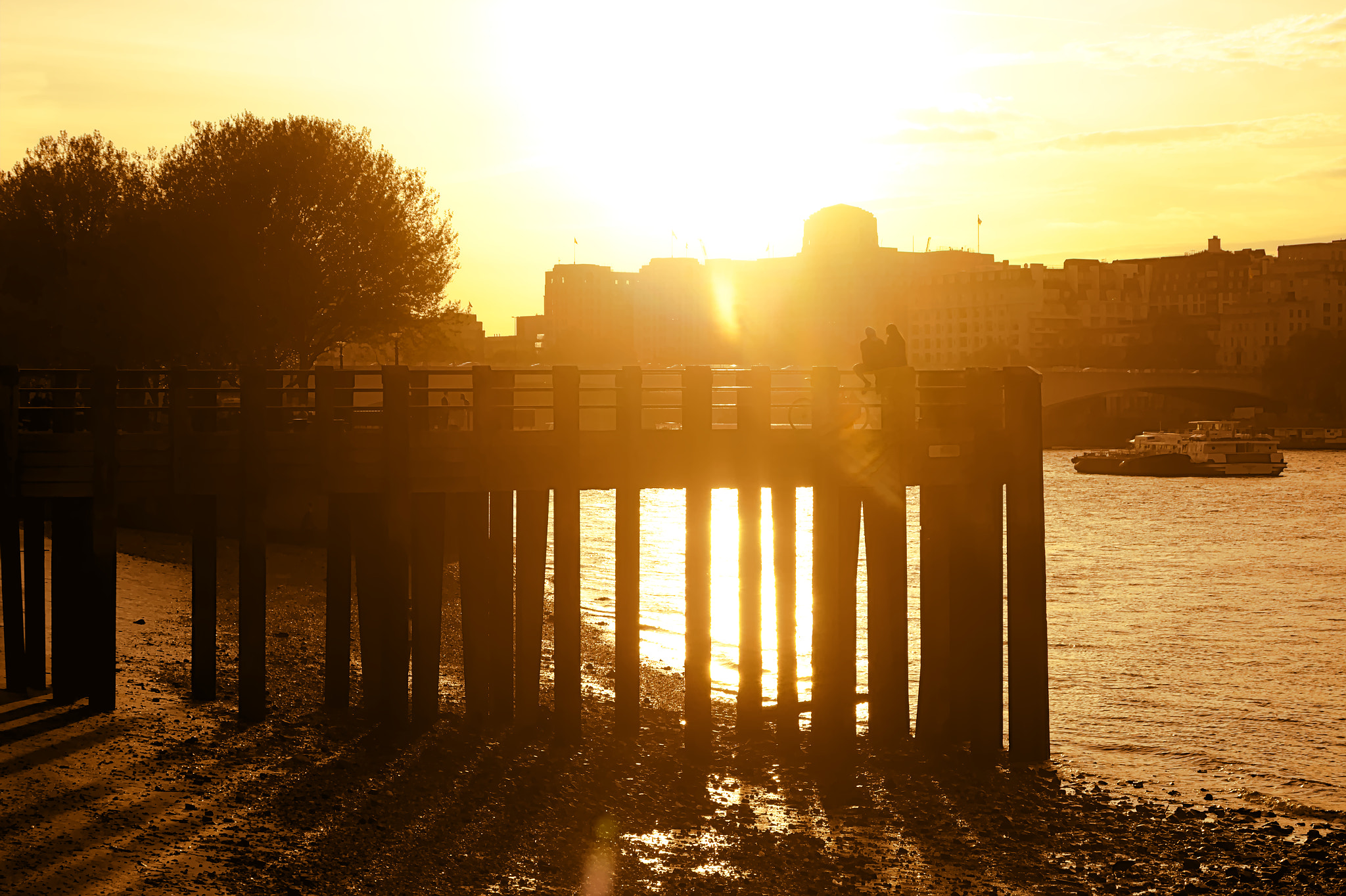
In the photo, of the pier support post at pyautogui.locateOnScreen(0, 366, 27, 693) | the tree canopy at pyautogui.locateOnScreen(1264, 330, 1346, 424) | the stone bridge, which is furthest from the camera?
the tree canopy at pyautogui.locateOnScreen(1264, 330, 1346, 424)

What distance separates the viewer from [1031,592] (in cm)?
1692

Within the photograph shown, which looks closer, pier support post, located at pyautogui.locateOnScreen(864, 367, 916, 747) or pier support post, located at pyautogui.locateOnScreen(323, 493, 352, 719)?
pier support post, located at pyautogui.locateOnScreen(864, 367, 916, 747)

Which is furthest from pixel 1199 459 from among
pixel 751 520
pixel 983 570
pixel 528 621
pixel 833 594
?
pixel 528 621

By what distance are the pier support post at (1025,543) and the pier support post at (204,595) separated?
10.3 meters

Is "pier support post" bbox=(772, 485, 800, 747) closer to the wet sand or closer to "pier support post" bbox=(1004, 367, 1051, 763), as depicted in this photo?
the wet sand

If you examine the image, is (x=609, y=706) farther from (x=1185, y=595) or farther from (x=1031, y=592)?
(x=1185, y=595)

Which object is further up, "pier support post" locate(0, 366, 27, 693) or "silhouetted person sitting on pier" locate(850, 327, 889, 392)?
"silhouetted person sitting on pier" locate(850, 327, 889, 392)

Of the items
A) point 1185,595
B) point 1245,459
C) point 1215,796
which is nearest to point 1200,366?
point 1245,459

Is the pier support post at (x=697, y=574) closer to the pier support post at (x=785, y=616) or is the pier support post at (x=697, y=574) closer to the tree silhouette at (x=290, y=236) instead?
the pier support post at (x=785, y=616)

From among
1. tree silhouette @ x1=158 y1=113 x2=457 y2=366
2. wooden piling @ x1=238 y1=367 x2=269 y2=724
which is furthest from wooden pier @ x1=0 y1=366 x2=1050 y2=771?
tree silhouette @ x1=158 y1=113 x2=457 y2=366

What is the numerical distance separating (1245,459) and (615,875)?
9886cm

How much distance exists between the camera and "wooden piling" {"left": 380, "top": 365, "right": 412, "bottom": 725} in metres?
16.2

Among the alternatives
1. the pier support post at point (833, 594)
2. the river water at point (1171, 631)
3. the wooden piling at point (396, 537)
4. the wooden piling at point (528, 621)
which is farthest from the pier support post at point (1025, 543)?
the wooden piling at point (396, 537)

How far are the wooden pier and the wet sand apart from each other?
0.64m
